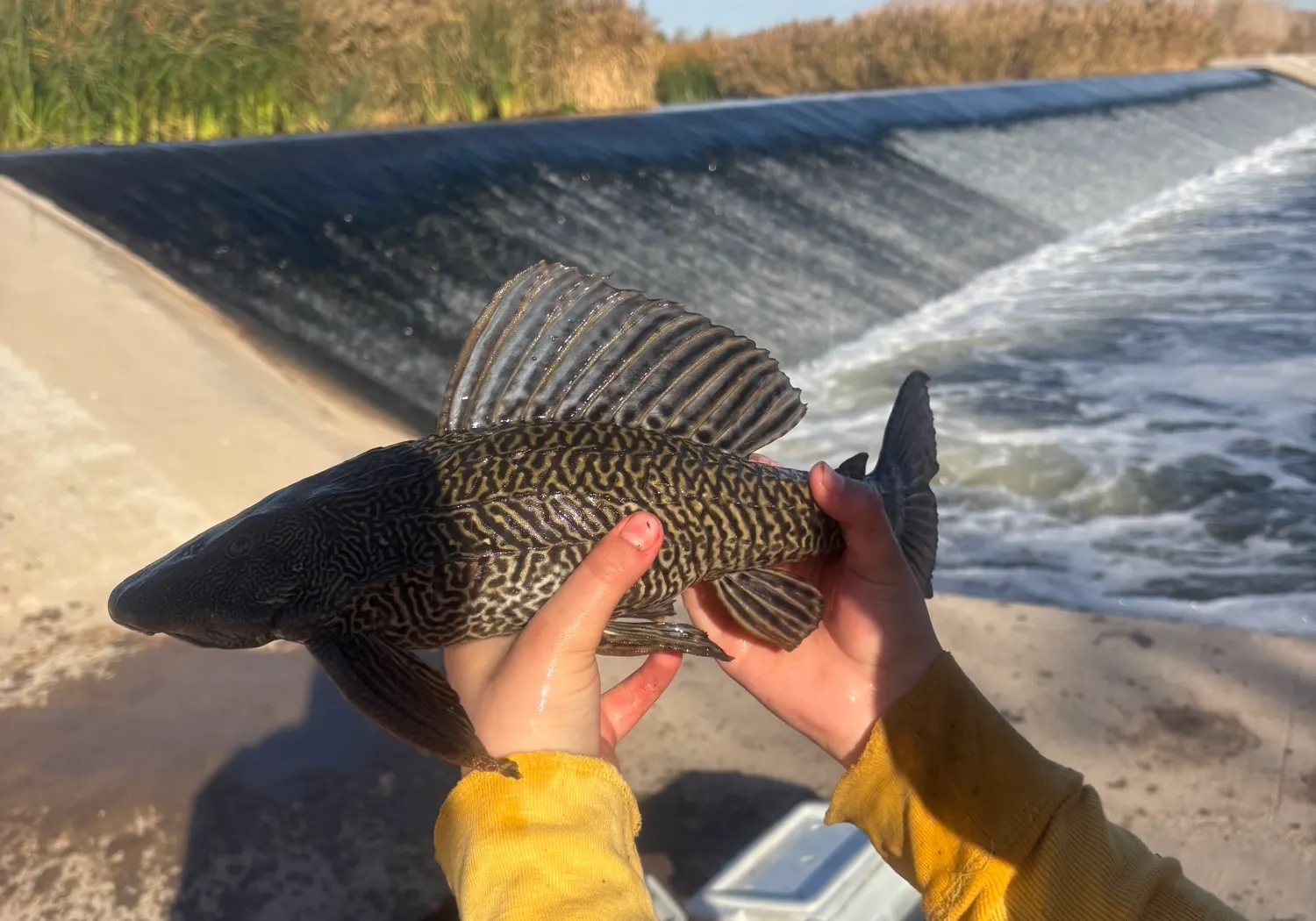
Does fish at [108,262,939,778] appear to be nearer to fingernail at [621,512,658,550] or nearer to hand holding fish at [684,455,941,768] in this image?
hand holding fish at [684,455,941,768]

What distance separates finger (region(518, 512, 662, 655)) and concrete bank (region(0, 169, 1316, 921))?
4.37 feet

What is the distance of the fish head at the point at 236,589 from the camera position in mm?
1915

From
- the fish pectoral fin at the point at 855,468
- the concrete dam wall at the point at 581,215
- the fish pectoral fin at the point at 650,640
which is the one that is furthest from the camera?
the concrete dam wall at the point at 581,215

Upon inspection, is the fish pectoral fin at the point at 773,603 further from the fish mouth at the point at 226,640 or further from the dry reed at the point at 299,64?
the dry reed at the point at 299,64

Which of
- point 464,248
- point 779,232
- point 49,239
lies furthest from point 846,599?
point 779,232

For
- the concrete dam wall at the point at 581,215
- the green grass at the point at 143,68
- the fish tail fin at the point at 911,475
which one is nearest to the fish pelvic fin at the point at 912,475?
the fish tail fin at the point at 911,475

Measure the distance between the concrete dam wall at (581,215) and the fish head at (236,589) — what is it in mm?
4123

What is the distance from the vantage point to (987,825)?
1.87m

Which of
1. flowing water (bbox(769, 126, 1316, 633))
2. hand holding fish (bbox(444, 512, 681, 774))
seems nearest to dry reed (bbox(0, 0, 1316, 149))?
flowing water (bbox(769, 126, 1316, 633))

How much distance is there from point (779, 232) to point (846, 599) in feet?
27.6

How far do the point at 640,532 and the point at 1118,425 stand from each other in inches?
253

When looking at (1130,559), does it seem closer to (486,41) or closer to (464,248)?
(464,248)

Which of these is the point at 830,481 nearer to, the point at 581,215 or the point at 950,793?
the point at 950,793

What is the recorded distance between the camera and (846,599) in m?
2.23
